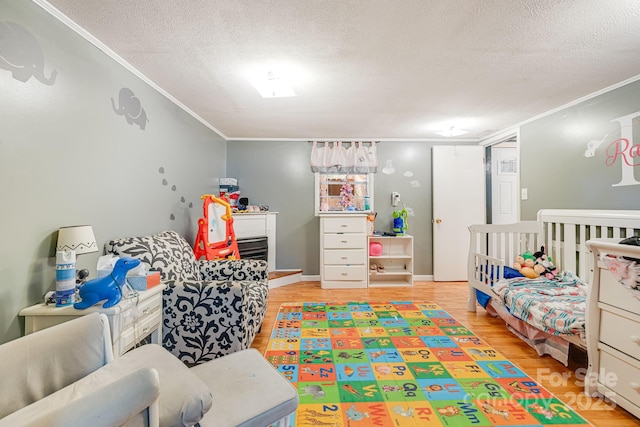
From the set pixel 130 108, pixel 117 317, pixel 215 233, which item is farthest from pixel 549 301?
pixel 130 108

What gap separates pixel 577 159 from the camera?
2777mm

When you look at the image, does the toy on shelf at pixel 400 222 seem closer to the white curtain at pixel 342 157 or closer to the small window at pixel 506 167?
the white curtain at pixel 342 157

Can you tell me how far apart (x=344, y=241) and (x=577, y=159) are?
2684 millimetres

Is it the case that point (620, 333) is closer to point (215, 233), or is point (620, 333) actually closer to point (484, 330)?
point (484, 330)

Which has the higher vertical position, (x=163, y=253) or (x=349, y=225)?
(x=349, y=225)

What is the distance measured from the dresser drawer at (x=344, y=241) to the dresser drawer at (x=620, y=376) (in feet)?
8.68

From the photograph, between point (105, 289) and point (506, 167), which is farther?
point (506, 167)

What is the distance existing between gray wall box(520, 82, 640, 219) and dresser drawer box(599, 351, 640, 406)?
57.5 inches

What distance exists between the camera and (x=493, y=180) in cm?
441

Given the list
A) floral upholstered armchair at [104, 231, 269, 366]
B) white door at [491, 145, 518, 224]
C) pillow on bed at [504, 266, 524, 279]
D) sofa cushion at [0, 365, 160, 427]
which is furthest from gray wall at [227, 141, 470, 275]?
sofa cushion at [0, 365, 160, 427]

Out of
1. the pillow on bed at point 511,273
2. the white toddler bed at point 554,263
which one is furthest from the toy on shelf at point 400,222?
the pillow on bed at point 511,273

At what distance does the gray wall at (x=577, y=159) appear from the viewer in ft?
7.86

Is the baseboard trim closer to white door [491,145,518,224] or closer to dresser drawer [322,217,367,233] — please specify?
dresser drawer [322,217,367,233]

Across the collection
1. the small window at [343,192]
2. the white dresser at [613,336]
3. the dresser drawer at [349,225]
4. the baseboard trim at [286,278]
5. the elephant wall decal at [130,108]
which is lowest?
the baseboard trim at [286,278]
